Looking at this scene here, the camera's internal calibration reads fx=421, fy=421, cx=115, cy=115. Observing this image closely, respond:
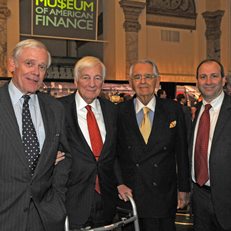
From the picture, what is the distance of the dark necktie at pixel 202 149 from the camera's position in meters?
3.07

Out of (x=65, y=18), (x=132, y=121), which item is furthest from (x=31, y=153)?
(x=65, y=18)

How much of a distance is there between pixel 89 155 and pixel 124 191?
44cm

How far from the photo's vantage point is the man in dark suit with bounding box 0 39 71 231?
7.41 ft

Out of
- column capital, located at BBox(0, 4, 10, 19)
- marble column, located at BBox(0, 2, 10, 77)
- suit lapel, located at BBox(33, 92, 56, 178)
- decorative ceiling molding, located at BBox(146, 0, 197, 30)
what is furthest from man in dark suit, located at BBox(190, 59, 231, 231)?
decorative ceiling molding, located at BBox(146, 0, 197, 30)

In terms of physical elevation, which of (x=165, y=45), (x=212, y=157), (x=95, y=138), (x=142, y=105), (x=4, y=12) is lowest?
(x=212, y=157)

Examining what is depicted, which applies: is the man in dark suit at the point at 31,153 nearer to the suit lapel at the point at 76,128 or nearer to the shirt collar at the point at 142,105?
the suit lapel at the point at 76,128

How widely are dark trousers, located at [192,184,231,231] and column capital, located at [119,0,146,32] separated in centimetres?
1057

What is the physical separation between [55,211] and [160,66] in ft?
40.5

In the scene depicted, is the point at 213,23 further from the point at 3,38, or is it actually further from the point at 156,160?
the point at 156,160

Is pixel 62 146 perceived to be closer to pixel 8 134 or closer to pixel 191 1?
pixel 8 134

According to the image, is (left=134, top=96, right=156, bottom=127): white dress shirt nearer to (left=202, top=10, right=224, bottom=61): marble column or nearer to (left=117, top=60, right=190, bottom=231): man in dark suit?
(left=117, top=60, right=190, bottom=231): man in dark suit

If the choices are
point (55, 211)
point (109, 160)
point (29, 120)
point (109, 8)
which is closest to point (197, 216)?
point (109, 160)

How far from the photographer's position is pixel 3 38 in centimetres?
1120

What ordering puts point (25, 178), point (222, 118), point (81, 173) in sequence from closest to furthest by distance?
point (25, 178), point (81, 173), point (222, 118)
